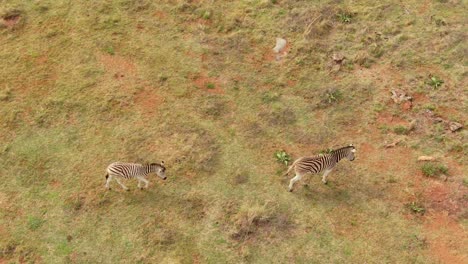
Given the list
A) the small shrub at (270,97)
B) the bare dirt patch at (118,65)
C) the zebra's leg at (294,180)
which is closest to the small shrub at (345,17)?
the small shrub at (270,97)

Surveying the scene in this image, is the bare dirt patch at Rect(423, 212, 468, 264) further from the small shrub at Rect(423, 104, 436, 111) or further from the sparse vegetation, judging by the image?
the sparse vegetation

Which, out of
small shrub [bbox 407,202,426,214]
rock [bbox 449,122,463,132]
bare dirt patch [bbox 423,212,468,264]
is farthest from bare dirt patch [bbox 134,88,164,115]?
rock [bbox 449,122,463,132]

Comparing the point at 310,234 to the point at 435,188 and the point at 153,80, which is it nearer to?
the point at 435,188

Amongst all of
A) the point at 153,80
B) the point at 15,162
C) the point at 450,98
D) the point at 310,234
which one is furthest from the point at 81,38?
the point at 450,98

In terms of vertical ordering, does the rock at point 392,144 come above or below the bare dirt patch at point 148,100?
below

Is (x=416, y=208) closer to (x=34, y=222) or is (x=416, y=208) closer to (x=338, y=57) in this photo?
(x=338, y=57)

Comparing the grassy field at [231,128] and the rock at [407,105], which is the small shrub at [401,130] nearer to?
the grassy field at [231,128]
